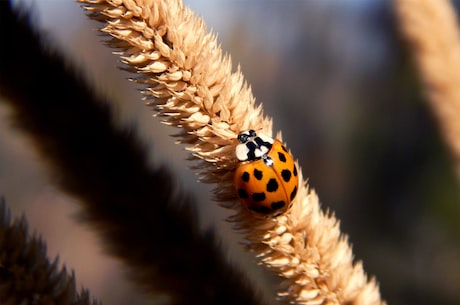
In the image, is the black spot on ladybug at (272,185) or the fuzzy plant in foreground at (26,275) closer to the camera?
the fuzzy plant in foreground at (26,275)

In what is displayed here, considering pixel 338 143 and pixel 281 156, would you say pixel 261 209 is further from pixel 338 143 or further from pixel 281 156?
pixel 338 143

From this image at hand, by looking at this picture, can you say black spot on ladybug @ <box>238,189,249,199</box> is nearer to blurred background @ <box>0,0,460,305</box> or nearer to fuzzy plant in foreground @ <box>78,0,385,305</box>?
fuzzy plant in foreground @ <box>78,0,385,305</box>

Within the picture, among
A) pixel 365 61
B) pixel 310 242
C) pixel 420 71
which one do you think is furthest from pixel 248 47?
pixel 310 242

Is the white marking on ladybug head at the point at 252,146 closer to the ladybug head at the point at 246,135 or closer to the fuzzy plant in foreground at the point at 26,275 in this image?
the ladybug head at the point at 246,135

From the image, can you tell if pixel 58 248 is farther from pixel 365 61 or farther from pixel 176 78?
pixel 176 78

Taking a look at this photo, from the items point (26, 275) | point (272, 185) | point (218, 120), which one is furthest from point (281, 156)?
point (26, 275)

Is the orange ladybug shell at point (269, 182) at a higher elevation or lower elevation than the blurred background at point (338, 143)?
lower

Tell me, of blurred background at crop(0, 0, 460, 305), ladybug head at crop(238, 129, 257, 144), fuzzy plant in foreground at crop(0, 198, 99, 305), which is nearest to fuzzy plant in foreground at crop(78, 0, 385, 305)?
ladybug head at crop(238, 129, 257, 144)

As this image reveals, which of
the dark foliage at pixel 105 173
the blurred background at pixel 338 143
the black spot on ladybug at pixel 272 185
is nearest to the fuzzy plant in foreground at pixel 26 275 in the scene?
the dark foliage at pixel 105 173
